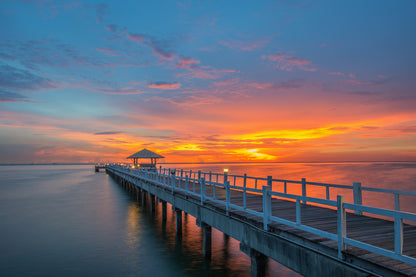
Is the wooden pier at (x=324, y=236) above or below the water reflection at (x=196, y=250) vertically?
above

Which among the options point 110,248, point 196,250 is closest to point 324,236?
point 196,250

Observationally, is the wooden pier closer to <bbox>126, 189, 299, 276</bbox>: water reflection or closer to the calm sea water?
<bbox>126, 189, 299, 276</bbox>: water reflection

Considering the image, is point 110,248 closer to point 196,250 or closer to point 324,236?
point 196,250

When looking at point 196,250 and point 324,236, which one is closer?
point 324,236

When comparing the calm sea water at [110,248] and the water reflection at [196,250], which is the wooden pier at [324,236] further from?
the calm sea water at [110,248]

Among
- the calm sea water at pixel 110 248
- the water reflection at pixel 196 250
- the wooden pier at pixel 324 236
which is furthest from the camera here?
the calm sea water at pixel 110 248

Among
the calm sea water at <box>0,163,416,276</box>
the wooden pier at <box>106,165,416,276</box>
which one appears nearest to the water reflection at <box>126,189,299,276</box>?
the calm sea water at <box>0,163,416,276</box>

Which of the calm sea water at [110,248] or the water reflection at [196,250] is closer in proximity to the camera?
the water reflection at [196,250]

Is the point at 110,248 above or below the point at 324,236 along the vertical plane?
below

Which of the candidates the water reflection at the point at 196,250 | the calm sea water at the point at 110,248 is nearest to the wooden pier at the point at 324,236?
the water reflection at the point at 196,250

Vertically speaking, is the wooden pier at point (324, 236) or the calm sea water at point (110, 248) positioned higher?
the wooden pier at point (324, 236)

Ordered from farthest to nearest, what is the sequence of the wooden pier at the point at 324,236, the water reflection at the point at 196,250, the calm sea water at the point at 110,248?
the calm sea water at the point at 110,248, the water reflection at the point at 196,250, the wooden pier at the point at 324,236

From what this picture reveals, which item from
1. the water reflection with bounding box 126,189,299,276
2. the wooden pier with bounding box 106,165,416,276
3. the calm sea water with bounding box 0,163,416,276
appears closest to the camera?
the wooden pier with bounding box 106,165,416,276

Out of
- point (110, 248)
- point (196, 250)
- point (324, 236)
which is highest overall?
point (324, 236)
